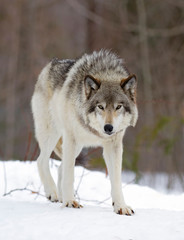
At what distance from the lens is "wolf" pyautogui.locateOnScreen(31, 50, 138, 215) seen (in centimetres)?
409

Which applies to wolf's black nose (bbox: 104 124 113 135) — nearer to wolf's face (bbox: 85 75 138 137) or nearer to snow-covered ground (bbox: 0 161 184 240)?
wolf's face (bbox: 85 75 138 137)

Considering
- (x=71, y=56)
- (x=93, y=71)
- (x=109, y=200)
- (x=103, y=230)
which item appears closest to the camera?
(x=103, y=230)

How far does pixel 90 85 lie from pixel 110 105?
1.14 ft

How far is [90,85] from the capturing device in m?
4.25

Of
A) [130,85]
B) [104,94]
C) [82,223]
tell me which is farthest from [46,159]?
[82,223]

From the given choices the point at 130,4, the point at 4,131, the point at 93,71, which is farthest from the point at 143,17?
the point at 93,71

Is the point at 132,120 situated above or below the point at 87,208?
above

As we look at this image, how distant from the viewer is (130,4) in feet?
49.6

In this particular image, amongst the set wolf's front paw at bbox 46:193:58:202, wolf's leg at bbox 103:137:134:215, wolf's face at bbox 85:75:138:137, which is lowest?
wolf's front paw at bbox 46:193:58:202

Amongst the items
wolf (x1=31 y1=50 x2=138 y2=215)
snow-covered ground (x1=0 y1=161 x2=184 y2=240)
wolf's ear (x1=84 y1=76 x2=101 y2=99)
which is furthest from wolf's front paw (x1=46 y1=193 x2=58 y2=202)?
wolf's ear (x1=84 y1=76 x2=101 y2=99)

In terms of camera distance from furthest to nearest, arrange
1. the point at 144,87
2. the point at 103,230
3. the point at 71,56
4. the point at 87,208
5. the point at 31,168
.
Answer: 1. the point at 71,56
2. the point at 144,87
3. the point at 31,168
4. the point at 87,208
5. the point at 103,230

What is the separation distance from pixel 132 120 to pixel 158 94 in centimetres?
1036

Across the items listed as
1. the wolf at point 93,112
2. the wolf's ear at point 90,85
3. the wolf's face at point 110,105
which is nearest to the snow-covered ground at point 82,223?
the wolf at point 93,112

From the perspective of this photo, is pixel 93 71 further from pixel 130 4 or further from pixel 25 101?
pixel 25 101
